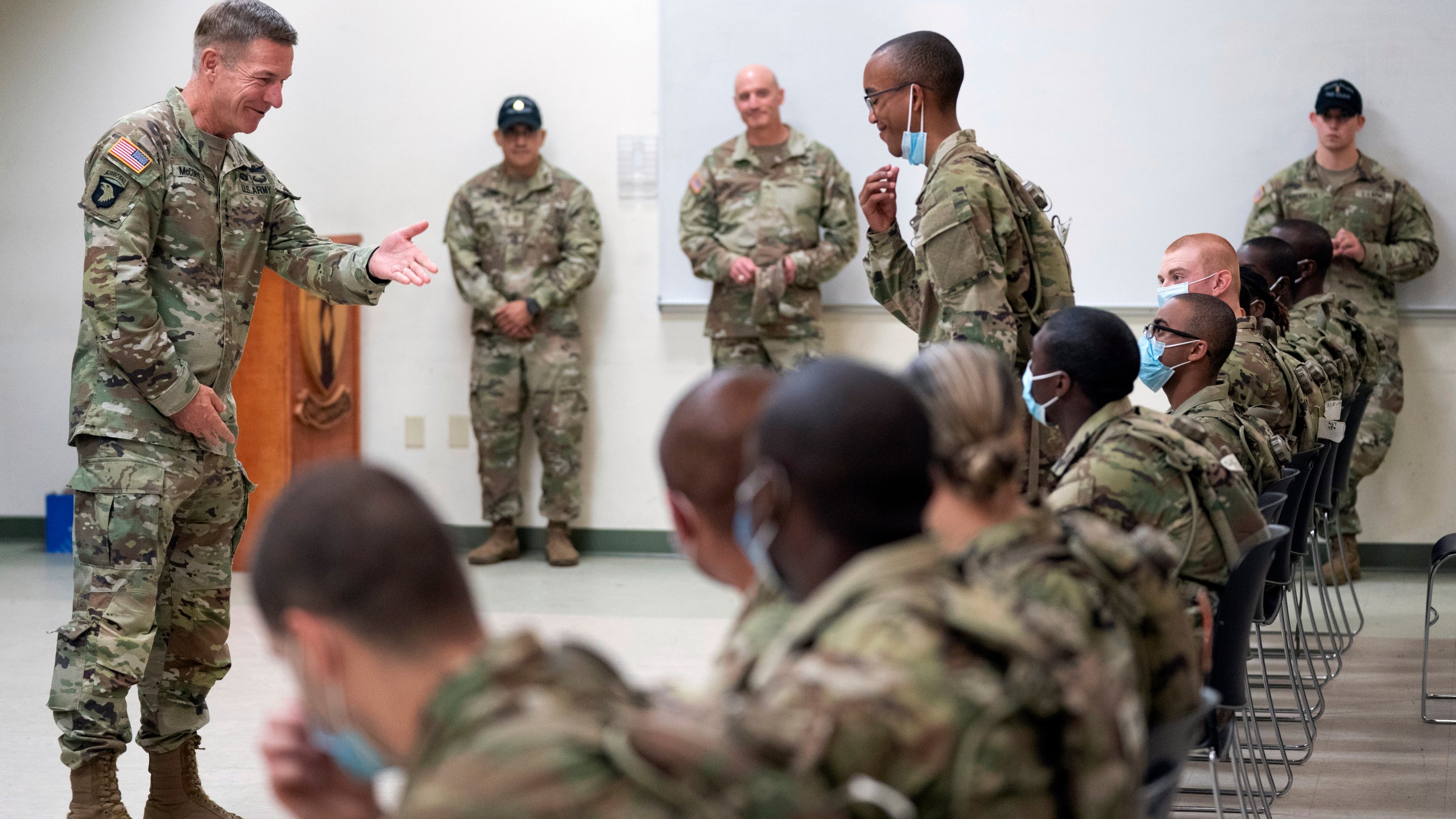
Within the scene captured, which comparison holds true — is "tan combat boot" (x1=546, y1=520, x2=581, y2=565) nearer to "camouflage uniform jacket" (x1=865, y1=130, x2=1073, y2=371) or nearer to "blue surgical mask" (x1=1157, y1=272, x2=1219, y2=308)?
"blue surgical mask" (x1=1157, y1=272, x2=1219, y2=308)

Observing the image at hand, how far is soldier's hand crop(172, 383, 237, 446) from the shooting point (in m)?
2.79

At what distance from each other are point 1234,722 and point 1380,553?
3.99 meters

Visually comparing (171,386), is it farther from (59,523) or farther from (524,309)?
(59,523)

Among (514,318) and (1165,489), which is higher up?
(514,318)

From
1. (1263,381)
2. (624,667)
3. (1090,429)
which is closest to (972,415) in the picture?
(1090,429)

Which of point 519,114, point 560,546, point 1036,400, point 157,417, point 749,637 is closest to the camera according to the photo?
point 749,637

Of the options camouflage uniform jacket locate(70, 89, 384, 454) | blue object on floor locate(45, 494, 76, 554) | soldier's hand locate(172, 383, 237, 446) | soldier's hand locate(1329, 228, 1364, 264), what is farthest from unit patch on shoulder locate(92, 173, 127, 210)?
soldier's hand locate(1329, 228, 1364, 264)

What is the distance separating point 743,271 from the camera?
18.4 ft

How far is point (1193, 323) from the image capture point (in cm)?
320

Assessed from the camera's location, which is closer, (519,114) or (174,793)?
(174,793)

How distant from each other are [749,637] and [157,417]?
1954 mm

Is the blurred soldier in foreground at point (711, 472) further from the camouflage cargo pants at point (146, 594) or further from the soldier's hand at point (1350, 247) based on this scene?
the soldier's hand at point (1350, 247)

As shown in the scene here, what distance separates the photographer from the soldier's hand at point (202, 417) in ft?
9.14

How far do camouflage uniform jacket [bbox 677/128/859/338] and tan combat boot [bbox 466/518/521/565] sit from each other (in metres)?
1.35
